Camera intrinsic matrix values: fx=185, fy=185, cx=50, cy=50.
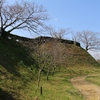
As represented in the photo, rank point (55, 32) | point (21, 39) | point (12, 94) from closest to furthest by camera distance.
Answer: point (12, 94) → point (21, 39) → point (55, 32)

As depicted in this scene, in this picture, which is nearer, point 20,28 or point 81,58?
point 20,28

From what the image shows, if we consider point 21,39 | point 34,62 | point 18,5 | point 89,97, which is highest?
point 18,5

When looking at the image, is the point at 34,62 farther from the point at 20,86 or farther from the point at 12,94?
the point at 12,94

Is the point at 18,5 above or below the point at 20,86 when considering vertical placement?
above

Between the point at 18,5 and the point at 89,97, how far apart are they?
16.3 m

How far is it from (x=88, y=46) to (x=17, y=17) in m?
29.9

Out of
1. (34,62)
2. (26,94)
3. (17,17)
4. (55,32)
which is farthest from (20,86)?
(55,32)

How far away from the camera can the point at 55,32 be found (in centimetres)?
3847

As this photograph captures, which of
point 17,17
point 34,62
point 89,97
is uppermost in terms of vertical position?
point 17,17

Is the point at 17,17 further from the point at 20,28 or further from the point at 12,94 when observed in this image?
the point at 12,94

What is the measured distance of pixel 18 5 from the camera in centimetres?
2288

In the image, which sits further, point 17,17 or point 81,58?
point 81,58

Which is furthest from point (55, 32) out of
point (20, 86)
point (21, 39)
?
point (20, 86)

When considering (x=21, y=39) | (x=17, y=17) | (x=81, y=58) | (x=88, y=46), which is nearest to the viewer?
(x=17, y=17)
